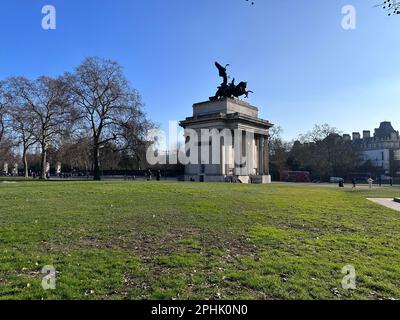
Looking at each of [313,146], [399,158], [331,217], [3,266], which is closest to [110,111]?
[331,217]

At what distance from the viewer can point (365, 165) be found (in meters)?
89.0

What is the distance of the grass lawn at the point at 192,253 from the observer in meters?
5.63

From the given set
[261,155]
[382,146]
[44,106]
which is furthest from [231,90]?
[382,146]

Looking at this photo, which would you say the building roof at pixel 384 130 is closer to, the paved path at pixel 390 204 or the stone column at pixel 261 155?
the stone column at pixel 261 155

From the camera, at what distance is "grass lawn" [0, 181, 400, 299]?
5.63 m

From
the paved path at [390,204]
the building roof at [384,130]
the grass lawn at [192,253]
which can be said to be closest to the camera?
the grass lawn at [192,253]

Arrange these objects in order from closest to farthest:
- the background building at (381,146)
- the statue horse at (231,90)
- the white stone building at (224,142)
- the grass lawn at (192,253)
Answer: the grass lawn at (192,253)
the white stone building at (224,142)
the statue horse at (231,90)
the background building at (381,146)

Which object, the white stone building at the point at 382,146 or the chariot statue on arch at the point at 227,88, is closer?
the chariot statue on arch at the point at 227,88

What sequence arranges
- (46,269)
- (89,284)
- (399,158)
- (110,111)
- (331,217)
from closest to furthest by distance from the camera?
(89,284)
(46,269)
(331,217)
(110,111)
(399,158)

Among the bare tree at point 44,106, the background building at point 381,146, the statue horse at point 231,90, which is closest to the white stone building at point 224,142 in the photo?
the statue horse at point 231,90

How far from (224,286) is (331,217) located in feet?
30.8

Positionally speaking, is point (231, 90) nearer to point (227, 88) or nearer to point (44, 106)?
point (227, 88)
